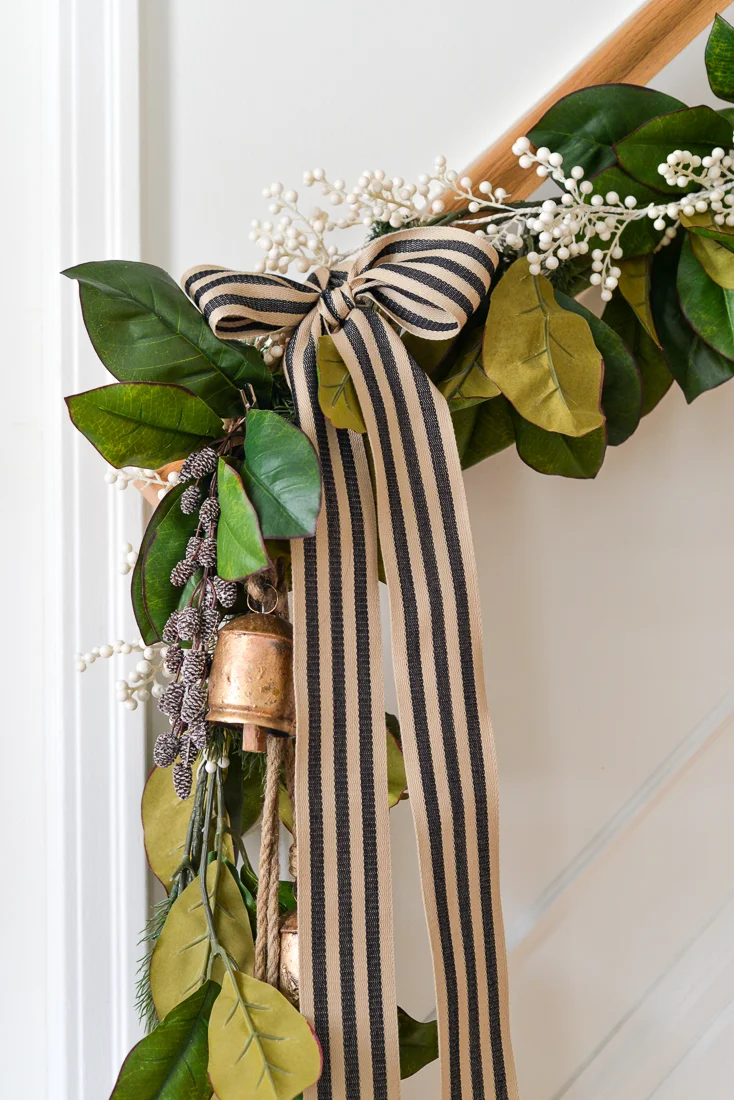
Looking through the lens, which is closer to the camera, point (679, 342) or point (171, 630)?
point (171, 630)

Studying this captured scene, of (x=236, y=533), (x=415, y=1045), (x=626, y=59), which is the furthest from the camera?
(x=626, y=59)

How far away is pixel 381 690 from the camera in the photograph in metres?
0.49

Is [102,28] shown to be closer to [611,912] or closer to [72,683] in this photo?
[72,683]

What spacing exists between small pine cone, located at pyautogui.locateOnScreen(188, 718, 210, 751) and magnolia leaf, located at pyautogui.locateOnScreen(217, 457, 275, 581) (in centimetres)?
9

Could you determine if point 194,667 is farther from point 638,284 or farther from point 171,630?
point 638,284

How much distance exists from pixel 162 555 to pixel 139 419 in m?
0.09

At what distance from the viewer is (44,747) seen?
0.65 metres

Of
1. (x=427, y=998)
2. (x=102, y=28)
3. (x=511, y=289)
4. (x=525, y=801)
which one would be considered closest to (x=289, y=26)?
(x=102, y=28)

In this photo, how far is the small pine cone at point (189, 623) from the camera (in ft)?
1.56

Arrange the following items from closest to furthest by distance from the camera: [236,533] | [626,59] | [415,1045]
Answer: [236,533] < [415,1045] < [626,59]

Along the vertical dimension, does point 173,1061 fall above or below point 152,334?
below

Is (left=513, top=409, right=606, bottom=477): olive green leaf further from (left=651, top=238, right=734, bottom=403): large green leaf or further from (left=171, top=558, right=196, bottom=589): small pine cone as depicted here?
(left=171, top=558, right=196, bottom=589): small pine cone

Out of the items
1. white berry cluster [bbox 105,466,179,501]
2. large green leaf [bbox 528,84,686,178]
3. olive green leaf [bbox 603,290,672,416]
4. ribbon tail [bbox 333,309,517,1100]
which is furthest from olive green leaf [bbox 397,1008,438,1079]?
large green leaf [bbox 528,84,686,178]

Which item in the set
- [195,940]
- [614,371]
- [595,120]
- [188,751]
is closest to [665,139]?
[595,120]
